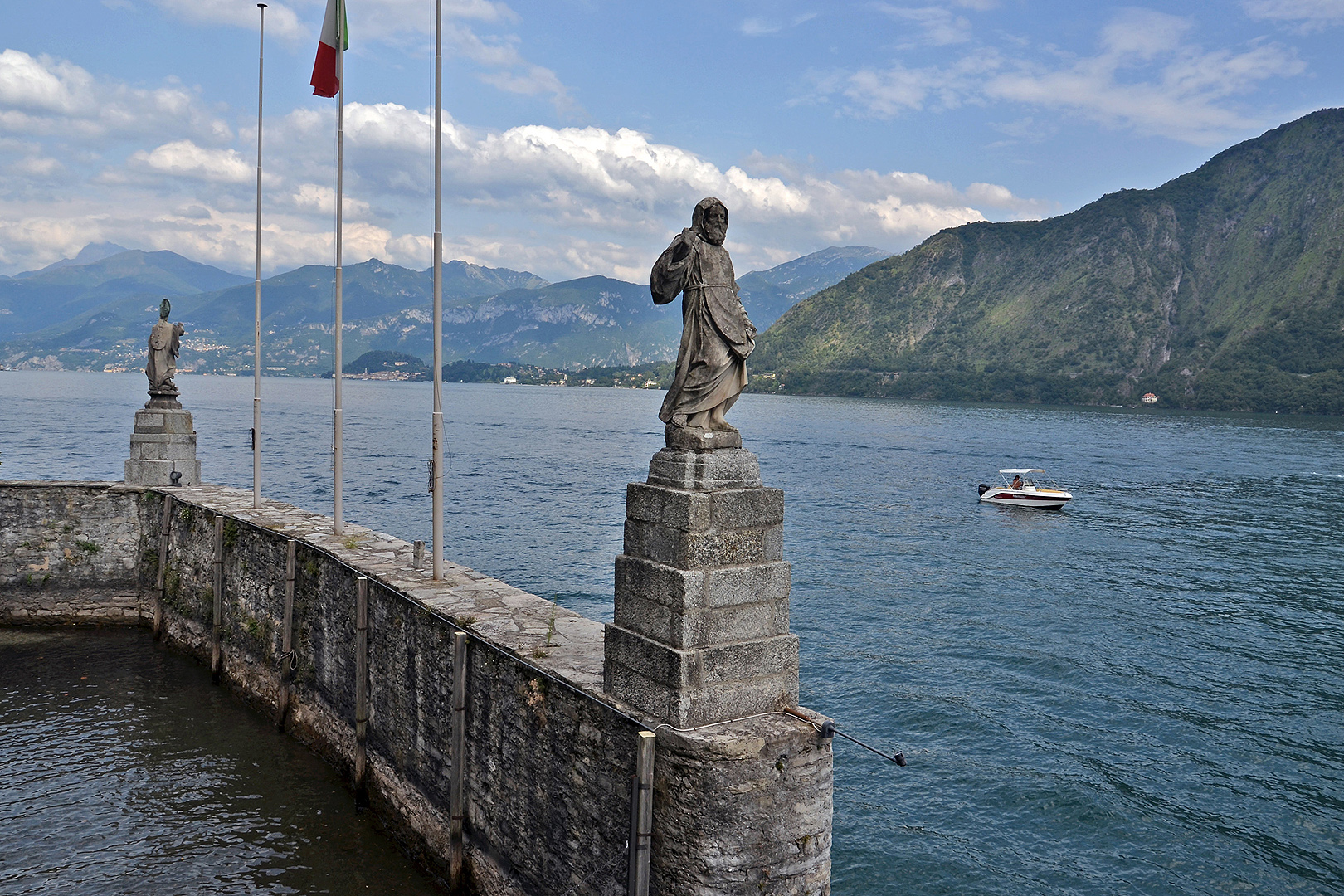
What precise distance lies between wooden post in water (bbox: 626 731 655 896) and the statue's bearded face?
4987mm

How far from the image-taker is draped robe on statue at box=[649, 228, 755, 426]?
8828 mm

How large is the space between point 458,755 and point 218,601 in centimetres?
1026

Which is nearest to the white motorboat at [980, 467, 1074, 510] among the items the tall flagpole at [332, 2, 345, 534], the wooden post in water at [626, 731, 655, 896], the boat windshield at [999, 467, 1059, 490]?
the boat windshield at [999, 467, 1059, 490]

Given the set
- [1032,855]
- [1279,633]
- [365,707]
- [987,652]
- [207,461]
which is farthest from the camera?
[207,461]

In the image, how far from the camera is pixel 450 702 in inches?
445

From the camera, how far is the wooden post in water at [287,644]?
1559 centimetres

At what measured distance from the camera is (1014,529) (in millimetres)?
45750

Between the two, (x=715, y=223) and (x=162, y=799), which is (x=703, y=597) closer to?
(x=715, y=223)

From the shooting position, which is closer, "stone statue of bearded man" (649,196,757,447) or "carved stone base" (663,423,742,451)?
"carved stone base" (663,423,742,451)

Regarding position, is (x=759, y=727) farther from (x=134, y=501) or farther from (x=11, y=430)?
(x=11, y=430)

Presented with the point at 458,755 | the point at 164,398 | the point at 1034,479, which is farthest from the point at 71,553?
the point at 1034,479

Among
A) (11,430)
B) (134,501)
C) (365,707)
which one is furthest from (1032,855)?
(11,430)

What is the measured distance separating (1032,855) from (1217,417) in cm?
15658

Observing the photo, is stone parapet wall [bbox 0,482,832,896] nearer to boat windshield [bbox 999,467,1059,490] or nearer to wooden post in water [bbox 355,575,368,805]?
wooden post in water [bbox 355,575,368,805]
